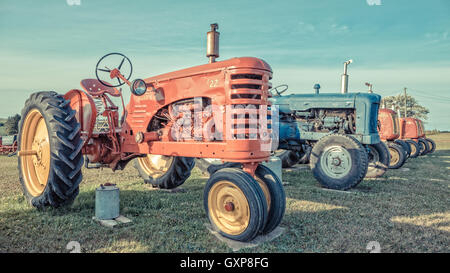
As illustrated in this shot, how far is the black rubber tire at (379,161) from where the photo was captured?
736cm

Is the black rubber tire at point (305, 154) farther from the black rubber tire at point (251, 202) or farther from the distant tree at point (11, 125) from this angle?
the distant tree at point (11, 125)

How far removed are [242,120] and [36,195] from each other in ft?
9.70

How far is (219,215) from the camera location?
11.0ft

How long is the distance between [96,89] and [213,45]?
2375 mm

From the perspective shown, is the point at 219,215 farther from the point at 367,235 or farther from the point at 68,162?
the point at 68,162

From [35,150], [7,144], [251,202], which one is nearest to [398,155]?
[251,202]

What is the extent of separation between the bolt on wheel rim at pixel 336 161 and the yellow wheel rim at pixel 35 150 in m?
4.71

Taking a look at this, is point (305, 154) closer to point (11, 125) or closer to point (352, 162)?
point (352, 162)

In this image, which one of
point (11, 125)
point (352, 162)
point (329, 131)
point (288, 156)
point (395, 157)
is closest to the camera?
point (352, 162)

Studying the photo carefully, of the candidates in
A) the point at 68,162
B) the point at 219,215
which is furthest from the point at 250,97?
the point at 68,162

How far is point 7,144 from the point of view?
1197cm


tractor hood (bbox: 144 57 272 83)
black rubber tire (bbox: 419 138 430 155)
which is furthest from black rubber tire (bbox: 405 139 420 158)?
tractor hood (bbox: 144 57 272 83)

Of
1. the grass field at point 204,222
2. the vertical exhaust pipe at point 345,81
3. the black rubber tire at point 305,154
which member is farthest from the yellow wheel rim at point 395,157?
the grass field at point 204,222

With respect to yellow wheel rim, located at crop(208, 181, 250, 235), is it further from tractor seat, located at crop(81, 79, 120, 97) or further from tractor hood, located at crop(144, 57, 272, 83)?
tractor seat, located at crop(81, 79, 120, 97)
